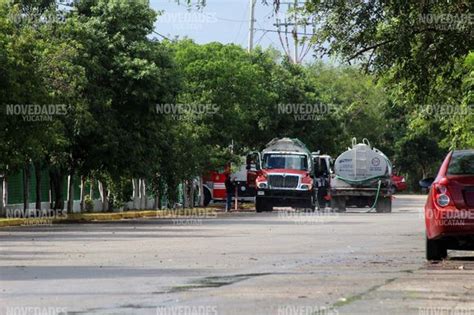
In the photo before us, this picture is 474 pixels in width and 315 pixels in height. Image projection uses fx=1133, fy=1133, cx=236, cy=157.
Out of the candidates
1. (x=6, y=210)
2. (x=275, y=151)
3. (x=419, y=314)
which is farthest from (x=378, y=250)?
(x=275, y=151)

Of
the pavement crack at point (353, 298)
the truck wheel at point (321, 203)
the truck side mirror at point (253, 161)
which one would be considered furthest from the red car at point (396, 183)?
the pavement crack at point (353, 298)

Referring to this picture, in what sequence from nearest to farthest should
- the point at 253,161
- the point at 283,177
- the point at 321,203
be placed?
the point at 283,177 → the point at 253,161 → the point at 321,203

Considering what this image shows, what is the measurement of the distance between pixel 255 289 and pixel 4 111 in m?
19.8

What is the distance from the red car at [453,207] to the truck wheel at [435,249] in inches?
3.4

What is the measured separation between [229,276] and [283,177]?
37033mm

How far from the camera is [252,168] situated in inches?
2124

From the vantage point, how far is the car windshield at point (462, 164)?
55.9ft

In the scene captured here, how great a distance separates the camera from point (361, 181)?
168ft

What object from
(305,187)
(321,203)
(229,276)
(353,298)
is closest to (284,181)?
(305,187)

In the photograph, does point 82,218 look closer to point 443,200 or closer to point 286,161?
point 286,161

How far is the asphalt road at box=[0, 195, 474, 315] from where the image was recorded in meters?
11.3

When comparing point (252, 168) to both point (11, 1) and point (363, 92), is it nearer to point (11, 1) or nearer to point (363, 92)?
point (11, 1)

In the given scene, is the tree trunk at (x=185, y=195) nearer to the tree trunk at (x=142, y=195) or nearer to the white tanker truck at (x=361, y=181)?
the tree trunk at (x=142, y=195)

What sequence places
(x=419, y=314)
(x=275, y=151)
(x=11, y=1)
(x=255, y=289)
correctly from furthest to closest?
(x=275, y=151)
(x=11, y=1)
(x=255, y=289)
(x=419, y=314)
